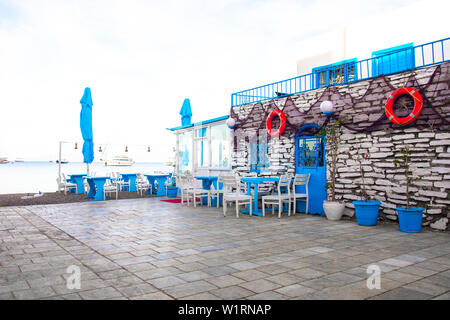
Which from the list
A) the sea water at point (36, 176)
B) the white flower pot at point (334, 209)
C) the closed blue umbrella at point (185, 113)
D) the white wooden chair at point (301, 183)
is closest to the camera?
the white flower pot at point (334, 209)

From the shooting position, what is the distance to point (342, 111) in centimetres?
654

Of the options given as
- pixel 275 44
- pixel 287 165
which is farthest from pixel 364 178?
pixel 275 44

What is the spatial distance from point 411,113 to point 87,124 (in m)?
9.90

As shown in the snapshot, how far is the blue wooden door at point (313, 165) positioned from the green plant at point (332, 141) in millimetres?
255

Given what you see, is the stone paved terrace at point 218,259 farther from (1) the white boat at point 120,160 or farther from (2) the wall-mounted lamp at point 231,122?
(1) the white boat at point 120,160

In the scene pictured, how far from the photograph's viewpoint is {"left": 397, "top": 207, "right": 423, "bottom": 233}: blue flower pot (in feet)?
16.1

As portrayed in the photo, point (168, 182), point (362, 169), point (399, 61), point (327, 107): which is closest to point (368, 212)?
point (362, 169)

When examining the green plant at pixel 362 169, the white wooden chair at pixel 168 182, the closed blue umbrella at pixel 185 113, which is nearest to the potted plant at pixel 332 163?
the green plant at pixel 362 169

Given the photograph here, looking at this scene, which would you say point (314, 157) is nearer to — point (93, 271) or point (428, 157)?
point (428, 157)

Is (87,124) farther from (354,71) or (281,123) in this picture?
(354,71)

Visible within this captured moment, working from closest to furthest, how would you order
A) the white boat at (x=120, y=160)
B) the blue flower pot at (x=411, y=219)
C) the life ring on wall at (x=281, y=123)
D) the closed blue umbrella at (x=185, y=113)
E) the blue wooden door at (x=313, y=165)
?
the blue flower pot at (x=411, y=219)
the blue wooden door at (x=313, y=165)
the life ring on wall at (x=281, y=123)
the closed blue umbrella at (x=185, y=113)
the white boat at (x=120, y=160)

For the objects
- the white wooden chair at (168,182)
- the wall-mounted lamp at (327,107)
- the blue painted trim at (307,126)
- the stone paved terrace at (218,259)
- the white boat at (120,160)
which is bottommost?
the stone paved terrace at (218,259)

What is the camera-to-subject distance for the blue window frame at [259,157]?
8430mm

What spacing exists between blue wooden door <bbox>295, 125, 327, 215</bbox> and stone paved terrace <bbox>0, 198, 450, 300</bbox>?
107cm
